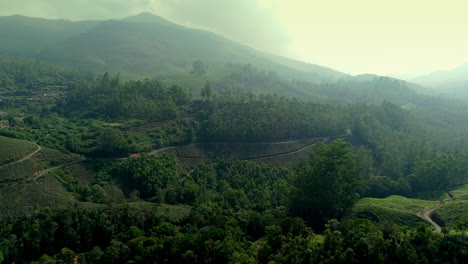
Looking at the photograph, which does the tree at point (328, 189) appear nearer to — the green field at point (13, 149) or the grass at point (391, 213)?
the grass at point (391, 213)

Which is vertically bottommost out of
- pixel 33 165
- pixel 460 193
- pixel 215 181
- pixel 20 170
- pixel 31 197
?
pixel 31 197

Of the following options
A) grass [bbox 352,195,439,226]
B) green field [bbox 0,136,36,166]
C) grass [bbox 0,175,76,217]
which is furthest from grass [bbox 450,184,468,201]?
green field [bbox 0,136,36,166]

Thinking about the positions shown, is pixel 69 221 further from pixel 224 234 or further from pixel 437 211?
pixel 437 211

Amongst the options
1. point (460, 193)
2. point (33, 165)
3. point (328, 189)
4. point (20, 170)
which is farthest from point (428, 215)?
point (20, 170)

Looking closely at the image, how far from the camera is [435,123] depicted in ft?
324

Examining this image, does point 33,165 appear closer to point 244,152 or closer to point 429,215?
point 244,152

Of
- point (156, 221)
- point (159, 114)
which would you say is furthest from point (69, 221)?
point (159, 114)

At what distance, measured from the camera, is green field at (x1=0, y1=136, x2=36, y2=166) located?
36.4 m

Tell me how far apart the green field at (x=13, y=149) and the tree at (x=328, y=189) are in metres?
37.9

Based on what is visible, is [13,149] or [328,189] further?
[13,149]

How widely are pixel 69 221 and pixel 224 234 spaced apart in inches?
617

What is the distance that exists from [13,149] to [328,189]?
143ft

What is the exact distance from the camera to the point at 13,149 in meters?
38.2

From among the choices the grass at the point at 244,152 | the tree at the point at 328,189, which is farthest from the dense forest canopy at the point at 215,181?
the grass at the point at 244,152
